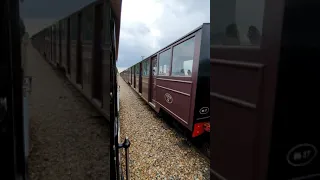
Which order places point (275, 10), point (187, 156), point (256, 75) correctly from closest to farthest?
point (275, 10)
point (256, 75)
point (187, 156)

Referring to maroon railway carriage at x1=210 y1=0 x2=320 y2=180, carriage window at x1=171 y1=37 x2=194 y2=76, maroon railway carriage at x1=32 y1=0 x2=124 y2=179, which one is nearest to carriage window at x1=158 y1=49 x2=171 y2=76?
carriage window at x1=171 y1=37 x2=194 y2=76

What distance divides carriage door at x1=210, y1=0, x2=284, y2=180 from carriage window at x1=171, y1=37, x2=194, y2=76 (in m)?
3.33

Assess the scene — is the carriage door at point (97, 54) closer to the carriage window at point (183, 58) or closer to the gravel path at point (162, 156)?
the gravel path at point (162, 156)

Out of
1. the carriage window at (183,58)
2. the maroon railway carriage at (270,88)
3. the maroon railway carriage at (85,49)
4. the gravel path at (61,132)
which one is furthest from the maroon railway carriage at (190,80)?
the gravel path at (61,132)

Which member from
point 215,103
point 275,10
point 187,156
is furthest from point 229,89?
point 187,156

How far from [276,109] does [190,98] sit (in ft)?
11.8

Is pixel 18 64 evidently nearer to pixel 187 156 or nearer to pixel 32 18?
pixel 32 18

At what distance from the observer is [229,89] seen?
4.93 feet

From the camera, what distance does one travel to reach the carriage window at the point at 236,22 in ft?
4.32

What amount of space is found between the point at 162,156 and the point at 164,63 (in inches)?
119

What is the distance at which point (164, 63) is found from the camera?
6.94 metres

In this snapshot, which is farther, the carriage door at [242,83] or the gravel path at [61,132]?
the carriage door at [242,83]

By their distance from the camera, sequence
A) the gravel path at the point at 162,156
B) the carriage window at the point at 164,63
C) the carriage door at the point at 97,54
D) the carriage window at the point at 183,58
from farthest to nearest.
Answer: the carriage window at the point at 164,63 < the carriage window at the point at 183,58 < the gravel path at the point at 162,156 < the carriage door at the point at 97,54

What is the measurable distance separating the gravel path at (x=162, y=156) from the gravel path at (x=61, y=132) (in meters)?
3.05
